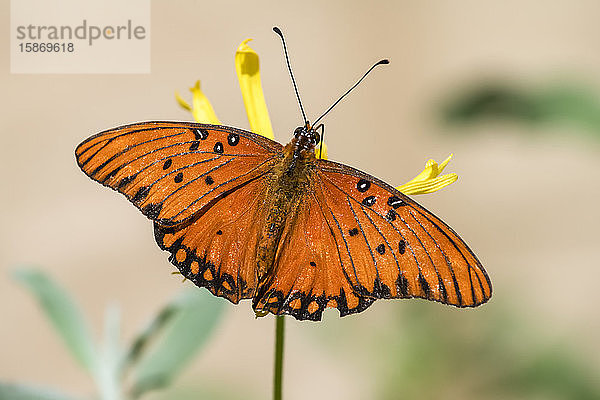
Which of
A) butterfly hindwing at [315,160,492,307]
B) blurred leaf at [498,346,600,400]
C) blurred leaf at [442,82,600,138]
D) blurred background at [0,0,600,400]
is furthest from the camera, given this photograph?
blurred background at [0,0,600,400]

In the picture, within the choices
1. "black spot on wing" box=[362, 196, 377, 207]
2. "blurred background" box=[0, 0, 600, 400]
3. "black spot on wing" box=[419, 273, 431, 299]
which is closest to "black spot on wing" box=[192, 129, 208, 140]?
"black spot on wing" box=[362, 196, 377, 207]

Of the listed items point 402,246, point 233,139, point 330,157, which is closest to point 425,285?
point 402,246

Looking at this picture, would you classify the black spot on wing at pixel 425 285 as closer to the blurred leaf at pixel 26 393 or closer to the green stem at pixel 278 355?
the green stem at pixel 278 355

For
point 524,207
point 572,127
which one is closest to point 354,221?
point 572,127

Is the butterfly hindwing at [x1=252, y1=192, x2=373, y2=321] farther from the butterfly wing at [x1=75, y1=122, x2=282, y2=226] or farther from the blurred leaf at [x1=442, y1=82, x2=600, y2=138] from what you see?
the blurred leaf at [x1=442, y1=82, x2=600, y2=138]

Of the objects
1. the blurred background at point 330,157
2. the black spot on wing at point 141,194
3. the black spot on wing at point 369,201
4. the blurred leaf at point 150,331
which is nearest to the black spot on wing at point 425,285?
the black spot on wing at point 369,201

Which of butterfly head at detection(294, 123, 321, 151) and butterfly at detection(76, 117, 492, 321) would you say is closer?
butterfly at detection(76, 117, 492, 321)
